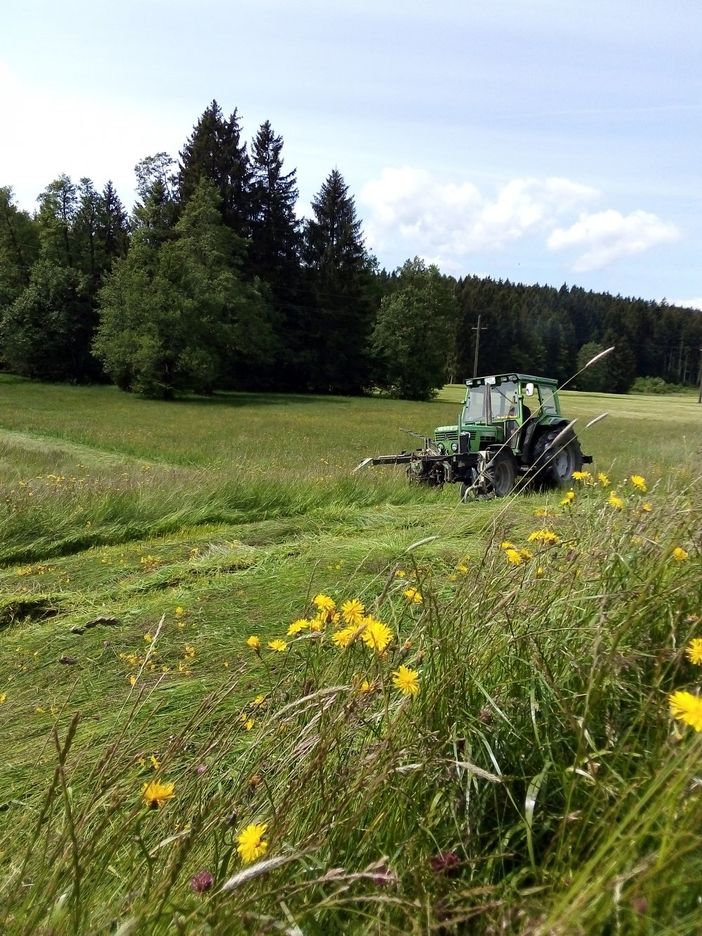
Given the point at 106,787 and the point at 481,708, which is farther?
the point at 481,708

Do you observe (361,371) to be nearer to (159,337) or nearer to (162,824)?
(159,337)

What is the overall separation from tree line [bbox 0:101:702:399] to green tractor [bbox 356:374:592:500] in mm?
28110

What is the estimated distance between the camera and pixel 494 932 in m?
1.15

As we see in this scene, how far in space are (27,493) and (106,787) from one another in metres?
7.24

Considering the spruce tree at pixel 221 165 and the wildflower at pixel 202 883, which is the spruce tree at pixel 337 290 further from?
the wildflower at pixel 202 883

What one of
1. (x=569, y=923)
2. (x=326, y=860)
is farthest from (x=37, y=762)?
(x=569, y=923)

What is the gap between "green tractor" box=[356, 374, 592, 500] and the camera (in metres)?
11.3

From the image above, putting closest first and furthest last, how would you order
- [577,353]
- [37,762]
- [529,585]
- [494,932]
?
1. [494,932]
2. [529,585]
3. [37,762]
4. [577,353]

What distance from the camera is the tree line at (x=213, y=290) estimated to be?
39.1m

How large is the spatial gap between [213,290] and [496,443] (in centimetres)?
3167

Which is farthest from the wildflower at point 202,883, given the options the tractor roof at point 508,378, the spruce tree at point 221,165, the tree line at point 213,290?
the spruce tree at point 221,165

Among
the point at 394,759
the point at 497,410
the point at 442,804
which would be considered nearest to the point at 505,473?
the point at 497,410

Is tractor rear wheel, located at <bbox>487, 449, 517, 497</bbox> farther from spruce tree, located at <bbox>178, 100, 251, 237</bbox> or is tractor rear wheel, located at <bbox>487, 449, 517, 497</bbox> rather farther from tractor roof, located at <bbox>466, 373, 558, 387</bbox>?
spruce tree, located at <bbox>178, 100, 251, 237</bbox>

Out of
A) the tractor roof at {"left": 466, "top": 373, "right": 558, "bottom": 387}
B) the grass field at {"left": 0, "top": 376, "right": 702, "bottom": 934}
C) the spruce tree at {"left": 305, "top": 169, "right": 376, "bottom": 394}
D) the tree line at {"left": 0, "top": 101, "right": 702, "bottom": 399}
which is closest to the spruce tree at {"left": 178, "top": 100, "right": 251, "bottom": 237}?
the tree line at {"left": 0, "top": 101, "right": 702, "bottom": 399}
